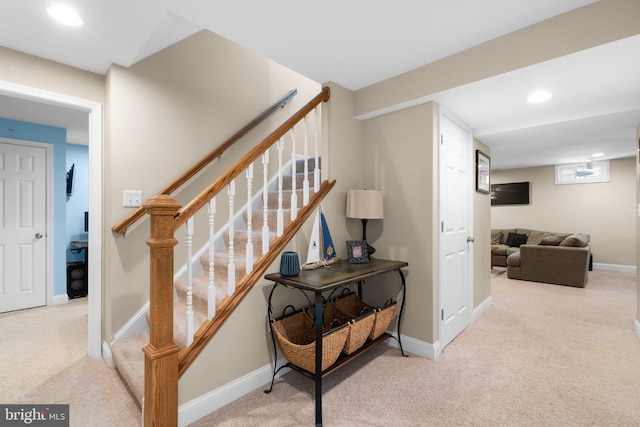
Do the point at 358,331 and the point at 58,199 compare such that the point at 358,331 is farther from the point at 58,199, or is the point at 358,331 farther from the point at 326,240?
the point at 58,199

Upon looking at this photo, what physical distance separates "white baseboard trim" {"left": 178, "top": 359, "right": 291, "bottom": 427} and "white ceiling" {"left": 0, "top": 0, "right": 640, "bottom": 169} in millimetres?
2161

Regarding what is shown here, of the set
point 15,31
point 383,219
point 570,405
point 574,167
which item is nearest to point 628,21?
point 383,219

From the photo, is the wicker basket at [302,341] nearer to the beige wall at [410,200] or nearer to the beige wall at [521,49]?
the beige wall at [410,200]

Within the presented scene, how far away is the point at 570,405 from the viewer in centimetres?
186

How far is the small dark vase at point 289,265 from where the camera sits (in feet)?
6.40

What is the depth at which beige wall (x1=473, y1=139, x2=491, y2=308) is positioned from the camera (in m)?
3.38

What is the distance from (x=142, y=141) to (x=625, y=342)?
4496 millimetres

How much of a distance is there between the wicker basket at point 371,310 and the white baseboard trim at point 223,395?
26.8 inches

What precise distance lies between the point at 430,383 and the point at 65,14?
3219mm

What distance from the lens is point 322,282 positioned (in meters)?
1.80

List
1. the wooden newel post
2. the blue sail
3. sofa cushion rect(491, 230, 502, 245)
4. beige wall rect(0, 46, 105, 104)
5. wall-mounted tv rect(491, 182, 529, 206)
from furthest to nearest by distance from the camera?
wall-mounted tv rect(491, 182, 529, 206) → sofa cushion rect(491, 230, 502, 245) → the blue sail → beige wall rect(0, 46, 105, 104) → the wooden newel post

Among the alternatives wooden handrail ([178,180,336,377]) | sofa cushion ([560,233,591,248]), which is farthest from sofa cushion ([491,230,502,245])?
wooden handrail ([178,180,336,377])

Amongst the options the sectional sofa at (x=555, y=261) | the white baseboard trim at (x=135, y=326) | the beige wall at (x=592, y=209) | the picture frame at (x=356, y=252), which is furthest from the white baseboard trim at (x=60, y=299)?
the beige wall at (x=592, y=209)

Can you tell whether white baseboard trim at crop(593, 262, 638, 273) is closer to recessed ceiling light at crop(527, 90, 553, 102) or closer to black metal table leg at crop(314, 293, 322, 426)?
recessed ceiling light at crop(527, 90, 553, 102)
